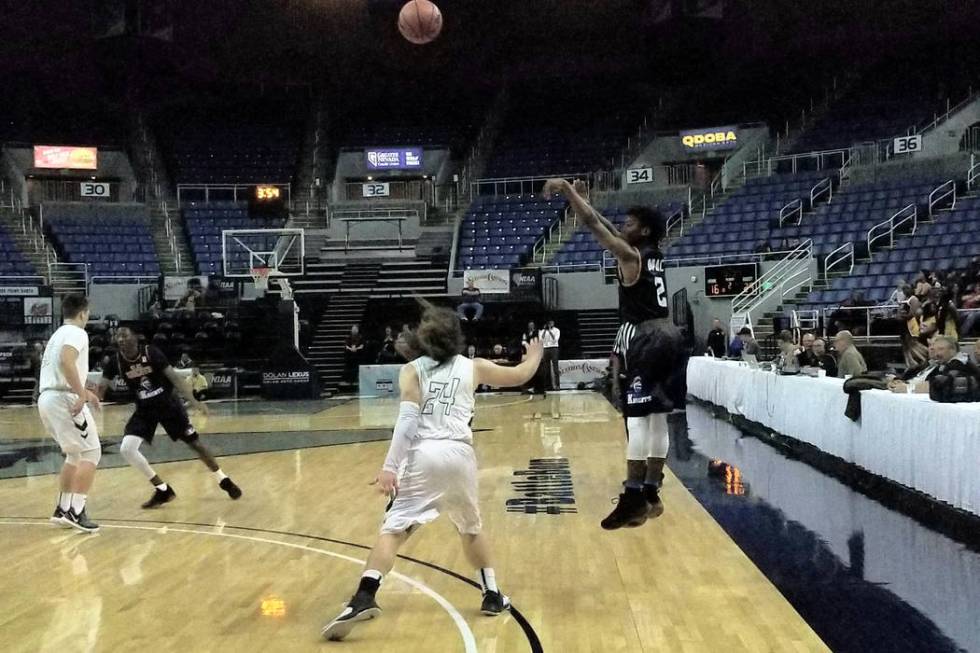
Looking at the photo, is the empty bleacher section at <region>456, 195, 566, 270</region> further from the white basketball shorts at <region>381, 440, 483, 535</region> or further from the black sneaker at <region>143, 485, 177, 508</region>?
the white basketball shorts at <region>381, 440, 483, 535</region>

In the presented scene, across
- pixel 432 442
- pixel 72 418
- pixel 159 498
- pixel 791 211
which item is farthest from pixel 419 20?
pixel 791 211

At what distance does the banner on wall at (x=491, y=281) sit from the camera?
2541 cm

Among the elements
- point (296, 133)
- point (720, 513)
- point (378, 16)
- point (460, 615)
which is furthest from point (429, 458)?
point (296, 133)

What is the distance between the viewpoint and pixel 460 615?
15.1 ft

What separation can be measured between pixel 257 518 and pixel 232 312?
18300 mm

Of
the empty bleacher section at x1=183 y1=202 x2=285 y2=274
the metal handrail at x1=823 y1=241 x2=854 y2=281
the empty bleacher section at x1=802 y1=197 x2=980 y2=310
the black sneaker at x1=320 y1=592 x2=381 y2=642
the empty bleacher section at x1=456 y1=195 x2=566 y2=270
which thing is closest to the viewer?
the black sneaker at x1=320 y1=592 x2=381 y2=642

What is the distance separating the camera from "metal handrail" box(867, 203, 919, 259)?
22.4m

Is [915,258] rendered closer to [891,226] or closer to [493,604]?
[891,226]

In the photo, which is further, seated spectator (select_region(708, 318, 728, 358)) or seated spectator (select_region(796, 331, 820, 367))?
seated spectator (select_region(708, 318, 728, 358))

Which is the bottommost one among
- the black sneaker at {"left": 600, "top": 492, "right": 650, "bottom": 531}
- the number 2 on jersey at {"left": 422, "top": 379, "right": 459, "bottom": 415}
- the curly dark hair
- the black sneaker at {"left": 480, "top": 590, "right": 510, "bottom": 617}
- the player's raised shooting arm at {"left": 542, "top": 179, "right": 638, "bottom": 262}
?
the black sneaker at {"left": 480, "top": 590, "right": 510, "bottom": 617}

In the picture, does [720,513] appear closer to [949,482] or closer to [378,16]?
[949,482]

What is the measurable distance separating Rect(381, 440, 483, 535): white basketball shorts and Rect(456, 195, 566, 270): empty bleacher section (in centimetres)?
2386

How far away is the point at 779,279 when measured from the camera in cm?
2280

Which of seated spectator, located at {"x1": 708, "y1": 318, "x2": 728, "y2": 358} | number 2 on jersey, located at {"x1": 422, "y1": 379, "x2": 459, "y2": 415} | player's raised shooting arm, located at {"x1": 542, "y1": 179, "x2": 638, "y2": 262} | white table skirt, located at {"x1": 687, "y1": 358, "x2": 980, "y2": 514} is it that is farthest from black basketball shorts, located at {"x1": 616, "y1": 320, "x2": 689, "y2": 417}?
seated spectator, located at {"x1": 708, "y1": 318, "x2": 728, "y2": 358}
